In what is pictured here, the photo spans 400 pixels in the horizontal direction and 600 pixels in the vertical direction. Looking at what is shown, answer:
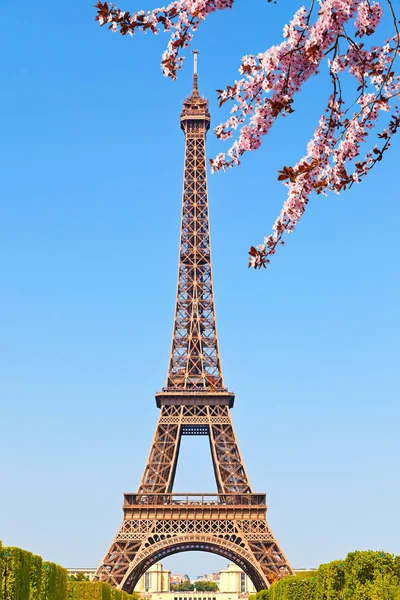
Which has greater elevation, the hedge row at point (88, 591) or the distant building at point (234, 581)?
the distant building at point (234, 581)

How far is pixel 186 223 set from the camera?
84.6 m

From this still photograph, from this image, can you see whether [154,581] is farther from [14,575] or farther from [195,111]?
[14,575]

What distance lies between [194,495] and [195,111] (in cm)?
3689

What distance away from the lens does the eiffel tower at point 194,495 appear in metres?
71.5

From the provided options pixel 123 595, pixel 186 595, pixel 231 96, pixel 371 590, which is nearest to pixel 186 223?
pixel 123 595

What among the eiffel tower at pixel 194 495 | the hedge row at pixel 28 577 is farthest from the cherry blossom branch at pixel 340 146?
the eiffel tower at pixel 194 495

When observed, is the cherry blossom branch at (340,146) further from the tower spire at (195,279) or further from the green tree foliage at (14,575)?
the tower spire at (195,279)

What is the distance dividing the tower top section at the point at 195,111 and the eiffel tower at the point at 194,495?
18.6ft

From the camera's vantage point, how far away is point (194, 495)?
2990 inches

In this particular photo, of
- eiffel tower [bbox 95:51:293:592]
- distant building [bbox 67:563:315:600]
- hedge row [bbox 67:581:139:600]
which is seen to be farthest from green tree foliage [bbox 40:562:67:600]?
distant building [bbox 67:563:315:600]

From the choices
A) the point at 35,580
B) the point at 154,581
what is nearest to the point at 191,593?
the point at 154,581

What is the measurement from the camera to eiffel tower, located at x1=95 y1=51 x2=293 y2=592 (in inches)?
2815

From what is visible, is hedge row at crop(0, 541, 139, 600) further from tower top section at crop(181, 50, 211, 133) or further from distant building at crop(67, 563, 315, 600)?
distant building at crop(67, 563, 315, 600)

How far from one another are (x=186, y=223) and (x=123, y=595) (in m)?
34.2
